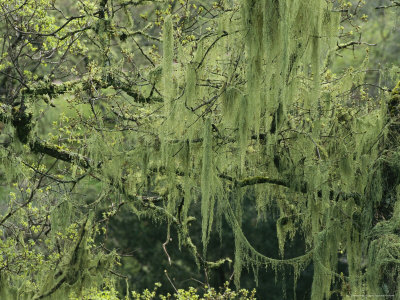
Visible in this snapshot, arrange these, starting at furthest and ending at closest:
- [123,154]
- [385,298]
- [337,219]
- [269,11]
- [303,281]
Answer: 1. [303,281]
2. [123,154]
3. [337,219]
4. [385,298]
5. [269,11]

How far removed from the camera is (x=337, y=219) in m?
4.45

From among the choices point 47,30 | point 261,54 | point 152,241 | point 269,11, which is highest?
A: point 47,30

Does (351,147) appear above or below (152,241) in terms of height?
above

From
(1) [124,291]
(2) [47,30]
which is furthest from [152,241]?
(2) [47,30]

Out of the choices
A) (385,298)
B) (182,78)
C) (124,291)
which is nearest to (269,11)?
(182,78)

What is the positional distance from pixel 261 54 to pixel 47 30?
3937 mm

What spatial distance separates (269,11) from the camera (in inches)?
134

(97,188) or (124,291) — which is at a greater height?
(97,188)

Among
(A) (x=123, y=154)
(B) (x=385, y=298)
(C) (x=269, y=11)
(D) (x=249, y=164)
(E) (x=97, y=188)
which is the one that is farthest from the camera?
(E) (x=97, y=188)

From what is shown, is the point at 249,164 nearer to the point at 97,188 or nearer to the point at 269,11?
the point at 269,11

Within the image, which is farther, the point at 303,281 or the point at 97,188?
the point at 97,188

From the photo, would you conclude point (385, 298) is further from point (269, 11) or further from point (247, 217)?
point (247, 217)

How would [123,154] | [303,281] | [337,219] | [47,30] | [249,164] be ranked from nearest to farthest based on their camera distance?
[337,219] → [123,154] → [249,164] → [47,30] → [303,281]

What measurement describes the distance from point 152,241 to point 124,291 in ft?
3.25
